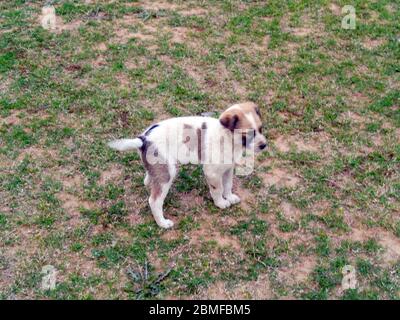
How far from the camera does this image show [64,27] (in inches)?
310

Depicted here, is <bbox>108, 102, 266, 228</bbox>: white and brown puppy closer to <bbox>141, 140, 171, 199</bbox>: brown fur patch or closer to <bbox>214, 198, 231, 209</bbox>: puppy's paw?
<bbox>141, 140, 171, 199</bbox>: brown fur patch

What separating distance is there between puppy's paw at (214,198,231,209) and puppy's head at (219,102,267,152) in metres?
0.82

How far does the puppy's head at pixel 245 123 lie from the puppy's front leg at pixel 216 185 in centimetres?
42

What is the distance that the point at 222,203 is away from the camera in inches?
195

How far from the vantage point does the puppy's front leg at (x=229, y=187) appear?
4887mm

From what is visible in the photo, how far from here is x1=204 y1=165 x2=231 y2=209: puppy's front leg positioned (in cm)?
457

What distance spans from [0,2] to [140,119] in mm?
4213

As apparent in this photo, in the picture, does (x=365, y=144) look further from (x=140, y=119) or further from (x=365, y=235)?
(x=140, y=119)

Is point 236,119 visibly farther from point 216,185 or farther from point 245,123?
point 216,185

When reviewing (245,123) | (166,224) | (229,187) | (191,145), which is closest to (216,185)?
(229,187)

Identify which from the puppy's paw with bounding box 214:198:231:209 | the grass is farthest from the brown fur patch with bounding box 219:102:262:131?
the grass

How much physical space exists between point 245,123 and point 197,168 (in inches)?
52.8

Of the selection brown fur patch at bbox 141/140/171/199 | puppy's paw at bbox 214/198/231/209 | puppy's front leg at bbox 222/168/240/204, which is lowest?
puppy's paw at bbox 214/198/231/209

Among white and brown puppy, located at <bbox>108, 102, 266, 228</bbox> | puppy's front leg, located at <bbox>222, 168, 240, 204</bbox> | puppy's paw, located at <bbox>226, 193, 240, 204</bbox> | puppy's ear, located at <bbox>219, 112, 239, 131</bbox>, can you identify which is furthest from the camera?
puppy's paw, located at <bbox>226, 193, 240, 204</bbox>
